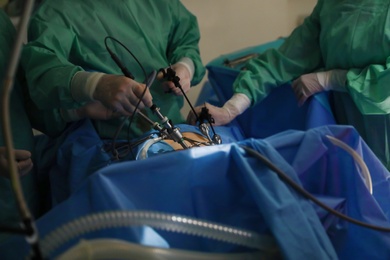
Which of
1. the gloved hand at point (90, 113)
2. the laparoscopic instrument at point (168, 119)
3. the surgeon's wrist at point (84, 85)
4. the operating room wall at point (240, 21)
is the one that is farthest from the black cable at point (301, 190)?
the operating room wall at point (240, 21)

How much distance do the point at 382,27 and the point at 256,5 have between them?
916 mm

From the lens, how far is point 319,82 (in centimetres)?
110

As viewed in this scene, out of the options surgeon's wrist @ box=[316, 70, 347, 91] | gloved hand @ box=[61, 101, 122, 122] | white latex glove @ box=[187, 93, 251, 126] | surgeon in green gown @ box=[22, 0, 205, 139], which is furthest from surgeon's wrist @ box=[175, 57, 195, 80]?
surgeon's wrist @ box=[316, 70, 347, 91]

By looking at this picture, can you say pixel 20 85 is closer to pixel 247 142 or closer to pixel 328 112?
pixel 247 142

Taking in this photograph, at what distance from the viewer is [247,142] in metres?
0.59

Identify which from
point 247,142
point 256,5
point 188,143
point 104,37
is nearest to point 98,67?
point 104,37

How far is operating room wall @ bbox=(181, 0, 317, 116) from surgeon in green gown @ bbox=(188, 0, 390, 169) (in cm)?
58

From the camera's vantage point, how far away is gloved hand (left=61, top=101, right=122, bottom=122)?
3.14 ft

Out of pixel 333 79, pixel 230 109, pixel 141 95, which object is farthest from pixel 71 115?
pixel 333 79

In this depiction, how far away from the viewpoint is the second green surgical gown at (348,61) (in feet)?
3.22

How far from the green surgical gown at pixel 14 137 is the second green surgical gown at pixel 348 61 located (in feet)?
2.10

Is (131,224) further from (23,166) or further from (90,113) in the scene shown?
(90,113)

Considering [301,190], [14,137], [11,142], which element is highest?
[11,142]

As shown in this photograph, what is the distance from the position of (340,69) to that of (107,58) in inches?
27.4
